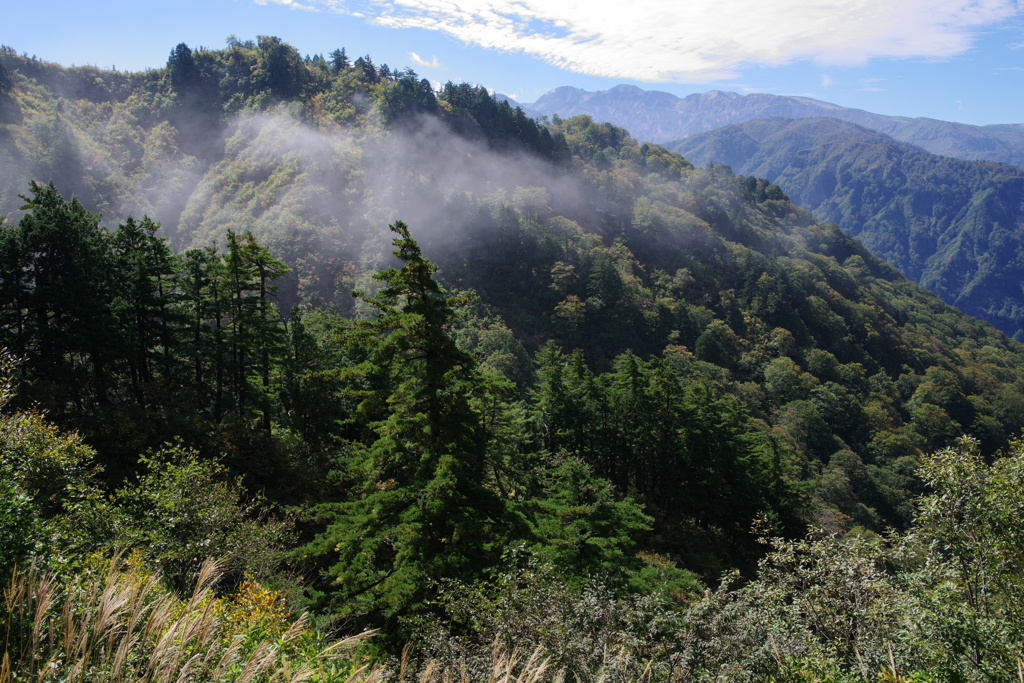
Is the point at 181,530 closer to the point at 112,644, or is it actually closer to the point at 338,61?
the point at 112,644

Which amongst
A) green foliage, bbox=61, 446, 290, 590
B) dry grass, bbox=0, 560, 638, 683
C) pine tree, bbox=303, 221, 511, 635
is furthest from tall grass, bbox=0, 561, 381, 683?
pine tree, bbox=303, 221, 511, 635

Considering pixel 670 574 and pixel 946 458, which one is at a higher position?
pixel 946 458

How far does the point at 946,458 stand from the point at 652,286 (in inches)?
3823

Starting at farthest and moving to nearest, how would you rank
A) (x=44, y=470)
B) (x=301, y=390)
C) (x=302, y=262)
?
(x=302, y=262) → (x=301, y=390) → (x=44, y=470)

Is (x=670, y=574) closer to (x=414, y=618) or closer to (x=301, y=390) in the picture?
(x=414, y=618)

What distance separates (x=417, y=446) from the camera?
1426cm

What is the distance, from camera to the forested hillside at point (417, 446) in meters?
9.12

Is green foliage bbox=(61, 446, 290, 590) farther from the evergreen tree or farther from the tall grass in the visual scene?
the evergreen tree

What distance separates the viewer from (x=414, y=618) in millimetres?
10633

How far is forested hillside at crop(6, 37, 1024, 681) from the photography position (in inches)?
359

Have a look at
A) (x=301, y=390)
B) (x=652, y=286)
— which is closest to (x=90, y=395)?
(x=301, y=390)

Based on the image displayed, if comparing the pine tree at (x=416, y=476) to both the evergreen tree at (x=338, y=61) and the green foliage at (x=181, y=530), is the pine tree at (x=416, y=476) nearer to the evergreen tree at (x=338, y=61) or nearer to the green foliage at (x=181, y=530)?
the green foliage at (x=181, y=530)

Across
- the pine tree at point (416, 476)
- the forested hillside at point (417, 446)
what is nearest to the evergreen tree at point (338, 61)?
the forested hillside at point (417, 446)

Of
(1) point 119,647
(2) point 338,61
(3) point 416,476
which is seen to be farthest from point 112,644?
(2) point 338,61
